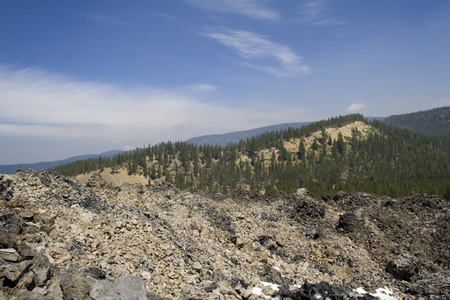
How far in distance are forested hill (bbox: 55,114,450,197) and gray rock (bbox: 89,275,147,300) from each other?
65.3 m

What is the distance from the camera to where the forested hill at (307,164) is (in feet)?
306

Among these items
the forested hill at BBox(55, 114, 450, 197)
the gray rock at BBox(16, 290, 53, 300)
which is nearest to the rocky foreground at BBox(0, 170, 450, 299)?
the gray rock at BBox(16, 290, 53, 300)

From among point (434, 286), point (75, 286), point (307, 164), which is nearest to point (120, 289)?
point (75, 286)

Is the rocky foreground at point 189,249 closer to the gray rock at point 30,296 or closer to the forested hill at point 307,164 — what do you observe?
the gray rock at point 30,296

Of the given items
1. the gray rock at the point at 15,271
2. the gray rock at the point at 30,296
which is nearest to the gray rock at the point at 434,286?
the gray rock at the point at 30,296

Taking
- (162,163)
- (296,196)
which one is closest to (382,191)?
(296,196)

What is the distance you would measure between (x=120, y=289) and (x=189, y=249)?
27.3 feet

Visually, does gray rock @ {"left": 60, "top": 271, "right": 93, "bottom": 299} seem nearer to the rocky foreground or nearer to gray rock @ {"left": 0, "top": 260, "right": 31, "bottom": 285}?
the rocky foreground

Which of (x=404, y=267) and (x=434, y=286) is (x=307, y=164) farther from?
(x=434, y=286)

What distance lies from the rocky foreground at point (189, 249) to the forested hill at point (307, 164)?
1739 inches

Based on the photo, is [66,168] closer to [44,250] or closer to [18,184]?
[18,184]

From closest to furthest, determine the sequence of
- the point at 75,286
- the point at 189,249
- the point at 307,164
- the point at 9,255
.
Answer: the point at 75,286, the point at 9,255, the point at 189,249, the point at 307,164

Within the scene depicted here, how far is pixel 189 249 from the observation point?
18953mm

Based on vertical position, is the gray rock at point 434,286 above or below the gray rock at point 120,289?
below
